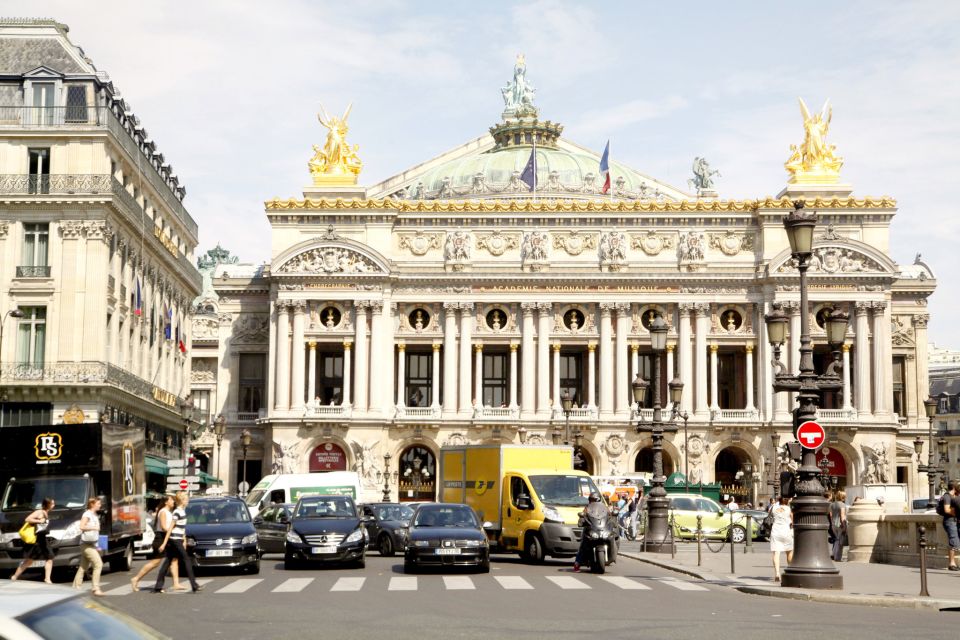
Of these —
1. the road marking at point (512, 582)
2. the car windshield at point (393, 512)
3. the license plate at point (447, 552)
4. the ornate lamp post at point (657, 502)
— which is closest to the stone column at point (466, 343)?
the ornate lamp post at point (657, 502)

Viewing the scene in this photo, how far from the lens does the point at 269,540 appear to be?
40469 mm

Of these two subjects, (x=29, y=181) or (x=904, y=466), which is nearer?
(x=29, y=181)

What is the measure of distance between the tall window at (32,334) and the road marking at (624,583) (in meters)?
29.0

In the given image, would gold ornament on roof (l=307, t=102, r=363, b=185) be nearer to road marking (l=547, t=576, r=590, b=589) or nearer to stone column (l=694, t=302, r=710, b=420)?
stone column (l=694, t=302, r=710, b=420)

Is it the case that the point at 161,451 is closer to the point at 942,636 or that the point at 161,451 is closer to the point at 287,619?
the point at 287,619

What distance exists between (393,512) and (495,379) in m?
46.8

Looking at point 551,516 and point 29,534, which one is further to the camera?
point 551,516

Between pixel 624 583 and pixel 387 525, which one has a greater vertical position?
pixel 387 525

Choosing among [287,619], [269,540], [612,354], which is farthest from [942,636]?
[612,354]

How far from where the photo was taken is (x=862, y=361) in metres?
83.1

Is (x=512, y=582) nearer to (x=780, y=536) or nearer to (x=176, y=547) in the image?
(x=780, y=536)

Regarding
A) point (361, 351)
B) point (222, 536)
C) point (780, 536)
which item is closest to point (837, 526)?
point (780, 536)

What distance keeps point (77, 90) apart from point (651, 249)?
41.2 metres

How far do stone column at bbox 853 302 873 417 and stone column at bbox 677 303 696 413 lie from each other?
9933 mm
